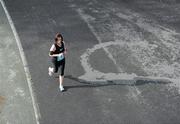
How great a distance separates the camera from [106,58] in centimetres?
1388


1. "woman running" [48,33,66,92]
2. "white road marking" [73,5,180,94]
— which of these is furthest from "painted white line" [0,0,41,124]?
"white road marking" [73,5,180,94]

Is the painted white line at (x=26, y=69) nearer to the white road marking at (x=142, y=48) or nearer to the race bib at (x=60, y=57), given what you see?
the race bib at (x=60, y=57)

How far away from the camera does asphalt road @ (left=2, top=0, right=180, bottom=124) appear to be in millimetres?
11148

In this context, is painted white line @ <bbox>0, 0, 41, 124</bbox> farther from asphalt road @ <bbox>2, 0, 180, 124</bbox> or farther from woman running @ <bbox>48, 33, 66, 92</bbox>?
woman running @ <bbox>48, 33, 66, 92</bbox>

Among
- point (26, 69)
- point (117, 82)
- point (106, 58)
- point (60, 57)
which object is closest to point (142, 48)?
point (106, 58)

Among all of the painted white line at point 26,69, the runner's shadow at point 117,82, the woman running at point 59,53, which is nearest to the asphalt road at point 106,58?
the runner's shadow at point 117,82

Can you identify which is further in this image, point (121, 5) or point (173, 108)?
point (121, 5)

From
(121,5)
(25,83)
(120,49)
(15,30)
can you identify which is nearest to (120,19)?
(121,5)

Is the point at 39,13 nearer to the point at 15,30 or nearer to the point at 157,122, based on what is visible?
the point at 15,30

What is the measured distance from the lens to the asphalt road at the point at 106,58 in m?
11.1

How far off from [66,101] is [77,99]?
364 mm

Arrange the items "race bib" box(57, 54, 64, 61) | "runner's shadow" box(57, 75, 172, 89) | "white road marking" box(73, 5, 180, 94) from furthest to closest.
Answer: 1. "white road marking" box(73, 5, 180, 94)
2. "runner's shadow" box(57, 75, 172, 89)
3. "race bib" box(57, 54, 64, 61)

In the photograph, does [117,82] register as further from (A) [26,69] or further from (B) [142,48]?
(A) [26,69]

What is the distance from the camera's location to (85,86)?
1225 cm
